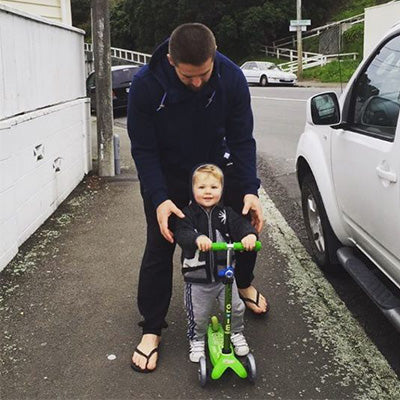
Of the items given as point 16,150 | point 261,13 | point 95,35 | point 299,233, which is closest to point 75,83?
point 95,35

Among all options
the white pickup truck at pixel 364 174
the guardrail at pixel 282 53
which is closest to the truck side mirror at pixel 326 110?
the white pickup truck at pixel 364 174

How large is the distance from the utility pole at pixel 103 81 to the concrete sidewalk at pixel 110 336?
254 cm

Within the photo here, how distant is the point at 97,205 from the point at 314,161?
3.13 m

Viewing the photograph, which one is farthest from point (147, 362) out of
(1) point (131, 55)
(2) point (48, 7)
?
(1) point (131, 55)

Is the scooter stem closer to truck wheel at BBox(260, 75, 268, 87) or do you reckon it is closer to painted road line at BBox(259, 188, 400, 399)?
painted road line at BBox(259, 188, 400, 399)

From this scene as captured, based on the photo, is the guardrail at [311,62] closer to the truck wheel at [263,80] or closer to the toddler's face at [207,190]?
the truck wheel at [263,80]

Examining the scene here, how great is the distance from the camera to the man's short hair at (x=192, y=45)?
2.63 meters

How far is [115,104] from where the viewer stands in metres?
16.8

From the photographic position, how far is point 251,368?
9.84 ft

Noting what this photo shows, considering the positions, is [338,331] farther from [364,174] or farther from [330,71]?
[330,71]

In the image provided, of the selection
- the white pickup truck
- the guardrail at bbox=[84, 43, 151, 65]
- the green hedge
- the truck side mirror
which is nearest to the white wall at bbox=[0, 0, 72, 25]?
the white pickup truck

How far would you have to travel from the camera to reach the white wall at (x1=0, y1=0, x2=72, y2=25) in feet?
27.3

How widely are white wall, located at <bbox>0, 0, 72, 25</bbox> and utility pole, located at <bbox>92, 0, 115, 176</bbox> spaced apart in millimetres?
1527

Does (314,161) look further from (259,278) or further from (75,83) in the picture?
(75,83)
